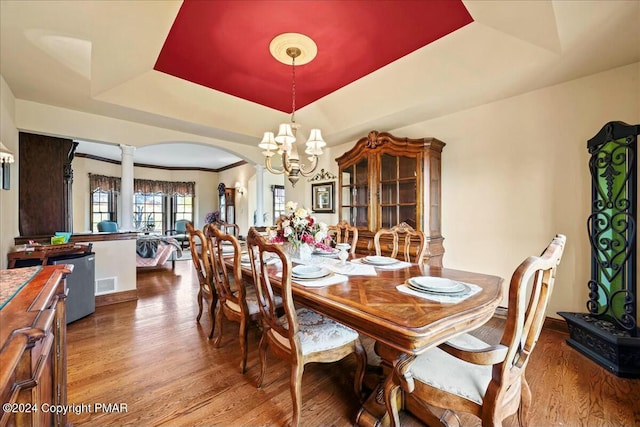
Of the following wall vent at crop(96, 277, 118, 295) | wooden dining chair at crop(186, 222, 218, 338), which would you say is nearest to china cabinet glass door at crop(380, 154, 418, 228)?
wooden dining chair at crop(186, 222, 218, 338)

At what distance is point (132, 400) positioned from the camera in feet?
5.24

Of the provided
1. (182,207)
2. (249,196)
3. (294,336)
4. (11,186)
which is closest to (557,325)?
(294,336)

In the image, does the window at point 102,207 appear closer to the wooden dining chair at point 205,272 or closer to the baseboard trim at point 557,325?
the wooden dining chair at point 205,272

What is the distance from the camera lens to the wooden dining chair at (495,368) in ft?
3.12

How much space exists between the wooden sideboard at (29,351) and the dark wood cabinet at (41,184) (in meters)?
3.18

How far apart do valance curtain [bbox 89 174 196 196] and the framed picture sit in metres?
6.24

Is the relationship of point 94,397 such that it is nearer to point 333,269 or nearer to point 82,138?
point 333,269

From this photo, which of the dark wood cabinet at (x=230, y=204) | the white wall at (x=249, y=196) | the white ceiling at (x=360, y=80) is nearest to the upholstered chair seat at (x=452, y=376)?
the white ceiling at (x=360, y=80)

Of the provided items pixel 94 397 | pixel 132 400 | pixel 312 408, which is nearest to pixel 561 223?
pixel 312 408

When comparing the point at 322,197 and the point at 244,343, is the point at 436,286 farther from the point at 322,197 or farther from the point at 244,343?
the point at 322,197

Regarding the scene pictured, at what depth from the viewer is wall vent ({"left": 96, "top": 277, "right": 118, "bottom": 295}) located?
3.28 m

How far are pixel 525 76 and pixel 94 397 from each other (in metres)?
4.11

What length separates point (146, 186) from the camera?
28.2 feet

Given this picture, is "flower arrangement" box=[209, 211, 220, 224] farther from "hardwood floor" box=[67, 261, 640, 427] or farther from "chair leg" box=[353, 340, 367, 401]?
"chair leg" box=[353, 340, 367, 401]
